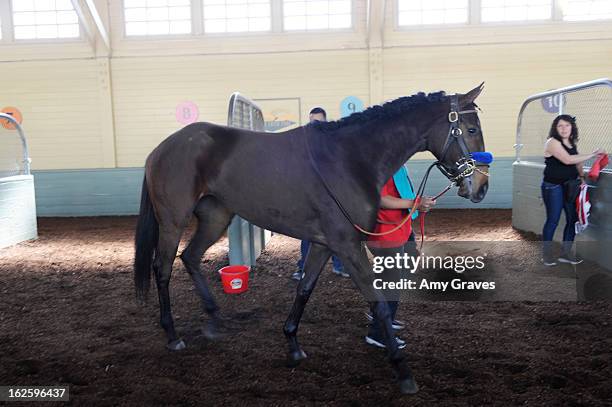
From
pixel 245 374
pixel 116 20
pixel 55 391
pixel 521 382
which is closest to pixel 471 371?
pixel 521 382

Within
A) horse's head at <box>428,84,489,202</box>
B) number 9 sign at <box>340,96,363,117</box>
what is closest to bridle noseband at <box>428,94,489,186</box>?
horse's head at <box>428,84,489,202</box>

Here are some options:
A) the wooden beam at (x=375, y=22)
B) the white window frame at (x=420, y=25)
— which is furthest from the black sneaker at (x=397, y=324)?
the white window frame at (x=420, y=25)

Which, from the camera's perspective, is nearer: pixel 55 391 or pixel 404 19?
pixel 55 391

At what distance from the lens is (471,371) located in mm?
2688

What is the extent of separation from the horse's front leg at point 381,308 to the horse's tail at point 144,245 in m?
1.47

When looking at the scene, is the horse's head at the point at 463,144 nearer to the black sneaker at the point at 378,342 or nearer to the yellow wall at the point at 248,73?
the black sneaker at the point at 378,342

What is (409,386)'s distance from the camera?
2.50 metres

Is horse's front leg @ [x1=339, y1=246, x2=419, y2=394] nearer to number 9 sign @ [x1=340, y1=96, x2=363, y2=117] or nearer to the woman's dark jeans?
the woman's dark jeans

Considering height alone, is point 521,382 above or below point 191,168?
below

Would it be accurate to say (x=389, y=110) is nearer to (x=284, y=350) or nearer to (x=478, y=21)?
(x=284, y=350)

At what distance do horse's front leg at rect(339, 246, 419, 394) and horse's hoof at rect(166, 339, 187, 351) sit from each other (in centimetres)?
126

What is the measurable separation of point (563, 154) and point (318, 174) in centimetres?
317

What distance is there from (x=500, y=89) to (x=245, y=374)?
9.07 metres

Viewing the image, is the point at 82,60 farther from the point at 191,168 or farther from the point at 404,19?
the point at 191,168
